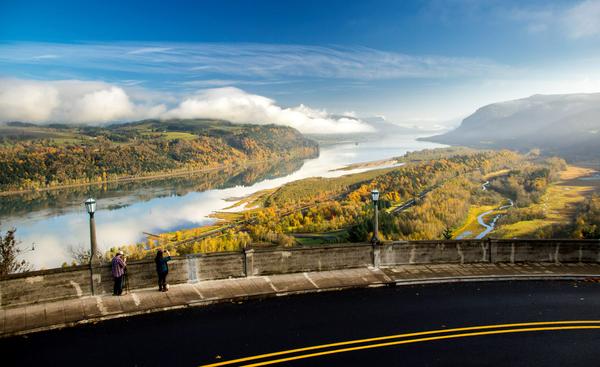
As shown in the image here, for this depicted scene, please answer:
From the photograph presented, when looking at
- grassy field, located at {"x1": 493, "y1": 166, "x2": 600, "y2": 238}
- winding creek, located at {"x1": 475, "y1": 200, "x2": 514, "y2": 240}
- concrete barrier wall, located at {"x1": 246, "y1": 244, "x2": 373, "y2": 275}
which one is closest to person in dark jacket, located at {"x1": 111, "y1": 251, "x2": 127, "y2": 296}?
concrete barrier wall, located at {"x1": 246, "y1": 244, "x2": 373, "y2": 275}

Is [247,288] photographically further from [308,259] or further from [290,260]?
[308,259]

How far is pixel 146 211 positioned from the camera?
12800 cm

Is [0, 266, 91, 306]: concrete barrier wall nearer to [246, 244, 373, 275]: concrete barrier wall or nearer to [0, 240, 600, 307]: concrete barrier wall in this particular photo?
[0, 240, 600, 307]: concrete barrier wall

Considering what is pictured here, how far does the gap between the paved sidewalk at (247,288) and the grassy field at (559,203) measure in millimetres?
76299

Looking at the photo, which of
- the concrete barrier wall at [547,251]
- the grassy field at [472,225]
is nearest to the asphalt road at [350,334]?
the concrete barrier wall at [547,251]

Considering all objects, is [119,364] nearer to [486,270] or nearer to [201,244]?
[486,270]

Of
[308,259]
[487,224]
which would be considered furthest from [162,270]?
[487,224]

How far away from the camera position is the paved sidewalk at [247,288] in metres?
12.5

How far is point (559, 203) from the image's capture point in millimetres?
123500

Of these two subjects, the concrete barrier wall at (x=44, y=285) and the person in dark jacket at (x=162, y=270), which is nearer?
the concrete barrier wall at (x=44, y=285)

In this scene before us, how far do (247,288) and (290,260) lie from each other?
7.82 feet

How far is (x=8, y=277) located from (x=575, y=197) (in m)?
153

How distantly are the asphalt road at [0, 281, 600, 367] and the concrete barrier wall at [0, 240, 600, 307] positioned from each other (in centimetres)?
224

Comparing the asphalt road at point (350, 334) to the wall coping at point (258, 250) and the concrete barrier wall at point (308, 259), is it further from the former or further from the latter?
the wall coping at point (258, 250)
